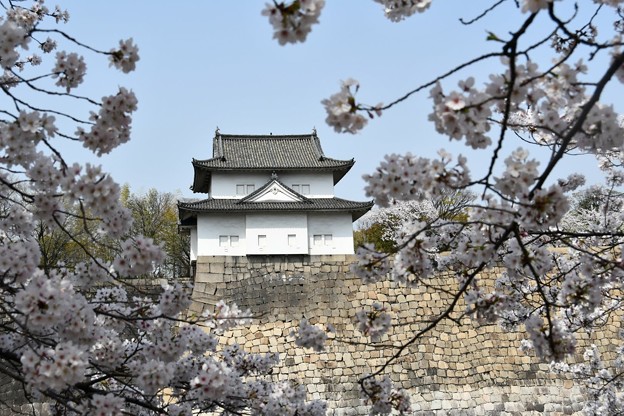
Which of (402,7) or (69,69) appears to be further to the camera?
(69,69)

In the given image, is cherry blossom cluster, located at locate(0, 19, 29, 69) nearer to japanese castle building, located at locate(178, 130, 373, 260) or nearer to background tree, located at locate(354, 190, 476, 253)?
japanese castle building, located at locate(178, 130, 373, 260)

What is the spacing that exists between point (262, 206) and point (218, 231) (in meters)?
1.60

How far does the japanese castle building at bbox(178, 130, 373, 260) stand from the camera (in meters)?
18.0

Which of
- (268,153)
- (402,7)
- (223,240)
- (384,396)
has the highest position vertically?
(268,153)

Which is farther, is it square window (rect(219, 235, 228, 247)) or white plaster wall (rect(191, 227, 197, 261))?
white plaster wall (rect(191, 227, 197, 261))

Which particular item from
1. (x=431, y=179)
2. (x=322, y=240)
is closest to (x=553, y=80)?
(x=431, y=179)

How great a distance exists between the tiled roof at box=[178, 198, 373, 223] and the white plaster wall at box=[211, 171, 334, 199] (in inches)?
21.4

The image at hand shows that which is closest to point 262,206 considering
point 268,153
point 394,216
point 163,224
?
point 268,153

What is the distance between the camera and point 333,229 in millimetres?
18734

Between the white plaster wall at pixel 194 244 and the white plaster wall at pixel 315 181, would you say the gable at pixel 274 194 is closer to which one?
the white plaster wall at pixel 315 181

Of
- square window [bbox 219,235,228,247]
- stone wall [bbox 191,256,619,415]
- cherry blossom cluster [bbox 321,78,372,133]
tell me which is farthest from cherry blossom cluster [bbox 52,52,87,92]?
square window [bbox 219,235,228,247]

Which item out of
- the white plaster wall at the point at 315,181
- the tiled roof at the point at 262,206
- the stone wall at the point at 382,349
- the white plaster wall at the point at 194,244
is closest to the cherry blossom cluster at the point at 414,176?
the stone wall at the point at 382,349

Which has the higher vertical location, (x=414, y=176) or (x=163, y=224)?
(x=163, y=224)

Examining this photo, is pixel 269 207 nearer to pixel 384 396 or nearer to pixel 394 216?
pixel 394 216
